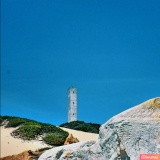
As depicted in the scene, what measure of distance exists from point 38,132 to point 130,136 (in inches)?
913

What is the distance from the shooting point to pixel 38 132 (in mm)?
Answer: 31047

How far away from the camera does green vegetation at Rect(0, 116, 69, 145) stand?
29.2 m

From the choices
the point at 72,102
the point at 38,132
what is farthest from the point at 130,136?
the point at 72,102

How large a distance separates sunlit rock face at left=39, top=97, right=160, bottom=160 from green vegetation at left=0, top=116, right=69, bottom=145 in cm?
1960

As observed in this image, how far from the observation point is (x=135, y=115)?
28.2 ft

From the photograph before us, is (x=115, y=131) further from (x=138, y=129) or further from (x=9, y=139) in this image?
(x=9, y=139)

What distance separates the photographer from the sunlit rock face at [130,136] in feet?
26.6

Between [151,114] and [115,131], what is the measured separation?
29.2 inches

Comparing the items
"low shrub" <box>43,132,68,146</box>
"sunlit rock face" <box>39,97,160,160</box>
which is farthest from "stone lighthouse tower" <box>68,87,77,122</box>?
"sunlit rock face" <box>39,97,160,160</box>

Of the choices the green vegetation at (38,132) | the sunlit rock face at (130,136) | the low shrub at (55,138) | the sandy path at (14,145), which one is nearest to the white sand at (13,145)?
the sandy path at (14,145)

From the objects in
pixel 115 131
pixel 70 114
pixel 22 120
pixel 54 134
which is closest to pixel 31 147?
pixel 54 134

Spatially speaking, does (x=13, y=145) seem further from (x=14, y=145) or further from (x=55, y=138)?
(x=55, y=138)

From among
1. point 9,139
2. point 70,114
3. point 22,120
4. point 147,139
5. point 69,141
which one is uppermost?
point 70,114

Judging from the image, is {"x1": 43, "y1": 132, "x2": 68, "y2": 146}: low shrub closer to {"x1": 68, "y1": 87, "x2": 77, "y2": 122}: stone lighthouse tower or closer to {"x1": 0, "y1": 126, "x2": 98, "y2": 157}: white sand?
{"x1": 0, "y1": 126, "x2": 98, "y2": 157}: white sand
